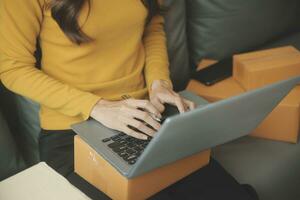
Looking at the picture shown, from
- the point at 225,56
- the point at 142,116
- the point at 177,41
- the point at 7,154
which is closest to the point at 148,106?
the point at 142,116

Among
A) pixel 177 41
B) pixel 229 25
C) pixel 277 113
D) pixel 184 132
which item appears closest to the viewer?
pixel 184 132

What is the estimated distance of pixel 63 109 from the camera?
1.08 meters

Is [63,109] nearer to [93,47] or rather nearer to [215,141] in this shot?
[93,47]

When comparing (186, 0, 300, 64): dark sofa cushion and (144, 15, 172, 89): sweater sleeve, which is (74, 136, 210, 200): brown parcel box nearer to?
(144, 15, 172, 89): sweater sleeve

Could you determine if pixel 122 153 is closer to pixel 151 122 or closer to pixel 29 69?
pixel 151 122

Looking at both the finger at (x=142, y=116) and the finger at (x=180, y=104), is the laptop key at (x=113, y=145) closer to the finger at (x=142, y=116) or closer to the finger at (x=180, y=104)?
the finger at (x=142, y=116)

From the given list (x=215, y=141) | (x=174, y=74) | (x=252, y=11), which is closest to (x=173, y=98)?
(x=215, y=141)

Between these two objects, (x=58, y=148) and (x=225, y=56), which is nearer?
(x=58, y=148)

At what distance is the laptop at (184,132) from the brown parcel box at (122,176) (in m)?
0.02

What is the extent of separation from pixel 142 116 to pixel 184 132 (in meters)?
0.24

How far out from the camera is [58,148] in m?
1.14

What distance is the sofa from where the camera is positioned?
4.07ft

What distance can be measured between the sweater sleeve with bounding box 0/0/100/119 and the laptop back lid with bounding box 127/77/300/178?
0.94 feet

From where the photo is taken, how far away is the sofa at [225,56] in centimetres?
124
